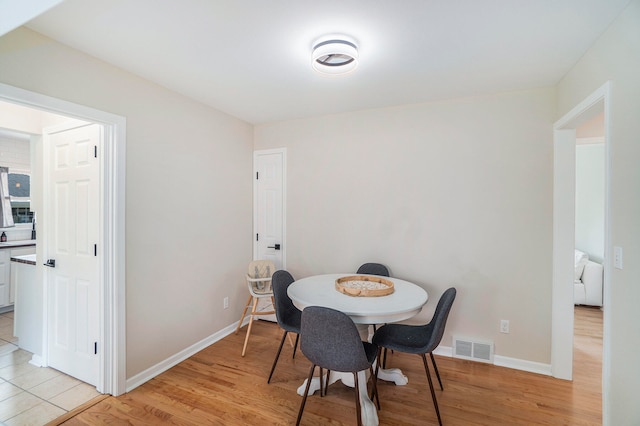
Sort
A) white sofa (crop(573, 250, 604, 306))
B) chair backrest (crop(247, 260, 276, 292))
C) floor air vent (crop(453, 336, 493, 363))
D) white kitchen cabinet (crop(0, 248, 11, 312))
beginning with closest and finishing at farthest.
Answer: floor air vent (crop(453, 336, 493, 363)), chair backrest (crop(247, 260, 276, 292)), white kitchen cabinet (crop(0, 248, 11, 312)), white sofa (crop(573, 250, 604, 306))

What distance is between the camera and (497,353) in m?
2.66

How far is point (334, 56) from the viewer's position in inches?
79.1

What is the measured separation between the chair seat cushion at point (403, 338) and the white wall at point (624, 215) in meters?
0.97

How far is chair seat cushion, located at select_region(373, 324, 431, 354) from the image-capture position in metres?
1.96

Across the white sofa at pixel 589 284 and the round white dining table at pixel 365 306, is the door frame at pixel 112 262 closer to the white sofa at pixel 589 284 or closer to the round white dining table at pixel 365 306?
the round white dining table at pixel 365 306

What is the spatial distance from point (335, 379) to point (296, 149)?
246cm

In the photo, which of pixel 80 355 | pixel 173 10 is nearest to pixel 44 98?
pixel 173 10

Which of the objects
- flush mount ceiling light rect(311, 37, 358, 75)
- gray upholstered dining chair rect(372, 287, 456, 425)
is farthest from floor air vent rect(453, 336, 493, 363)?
flush mount ceiling light rect(311, 37, 358, 75)

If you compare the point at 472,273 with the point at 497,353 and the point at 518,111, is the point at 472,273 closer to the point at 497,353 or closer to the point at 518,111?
the point at 497,353

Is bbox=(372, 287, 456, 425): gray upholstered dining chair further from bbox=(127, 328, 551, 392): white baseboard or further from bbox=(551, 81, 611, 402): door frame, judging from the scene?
bbox=(551, 81, 611, 402): door frame

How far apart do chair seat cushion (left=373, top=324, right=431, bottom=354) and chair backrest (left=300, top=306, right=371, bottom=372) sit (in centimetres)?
35

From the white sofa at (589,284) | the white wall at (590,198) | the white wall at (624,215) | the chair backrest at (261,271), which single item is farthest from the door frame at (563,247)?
the white wall at (590,198)

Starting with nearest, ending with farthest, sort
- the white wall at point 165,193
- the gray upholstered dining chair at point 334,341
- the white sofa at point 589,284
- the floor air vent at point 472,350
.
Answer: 1. the gray upholstered dining chair at point 334,341
2. the white wall at point 165,193
3. the floor air vent at point 472,350
4. the white sofa at point 589,284

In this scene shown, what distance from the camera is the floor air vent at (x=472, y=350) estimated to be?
267 cm
